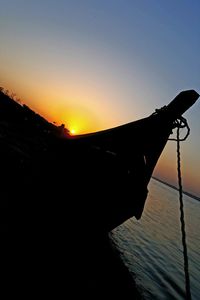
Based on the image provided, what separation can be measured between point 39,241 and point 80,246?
89 cm

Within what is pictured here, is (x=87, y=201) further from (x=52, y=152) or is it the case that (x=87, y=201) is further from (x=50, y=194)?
(x=52, y=152)

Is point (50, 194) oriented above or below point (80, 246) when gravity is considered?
above

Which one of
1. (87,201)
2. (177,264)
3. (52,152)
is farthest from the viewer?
(177,264)

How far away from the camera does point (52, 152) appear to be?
6508mm

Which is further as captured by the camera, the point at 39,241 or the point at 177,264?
the point at 177,264

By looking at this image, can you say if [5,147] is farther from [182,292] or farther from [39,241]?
[182,292]

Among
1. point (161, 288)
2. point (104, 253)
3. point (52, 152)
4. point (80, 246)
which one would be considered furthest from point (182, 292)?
point (52, 152)

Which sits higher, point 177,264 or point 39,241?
point 39,241

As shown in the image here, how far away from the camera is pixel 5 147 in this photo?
29.0 ft

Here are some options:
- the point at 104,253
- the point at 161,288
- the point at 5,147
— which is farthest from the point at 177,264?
the point at 5,147

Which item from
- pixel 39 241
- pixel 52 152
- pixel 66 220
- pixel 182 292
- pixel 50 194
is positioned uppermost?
pixel 52 152

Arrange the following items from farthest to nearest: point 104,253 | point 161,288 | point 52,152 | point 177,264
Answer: point 177,264 → point 161,288 → point 104,253 → point 52,152

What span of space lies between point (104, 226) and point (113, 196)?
680 millimetres

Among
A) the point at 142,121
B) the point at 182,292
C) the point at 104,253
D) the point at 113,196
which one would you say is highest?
the point at 142,121
